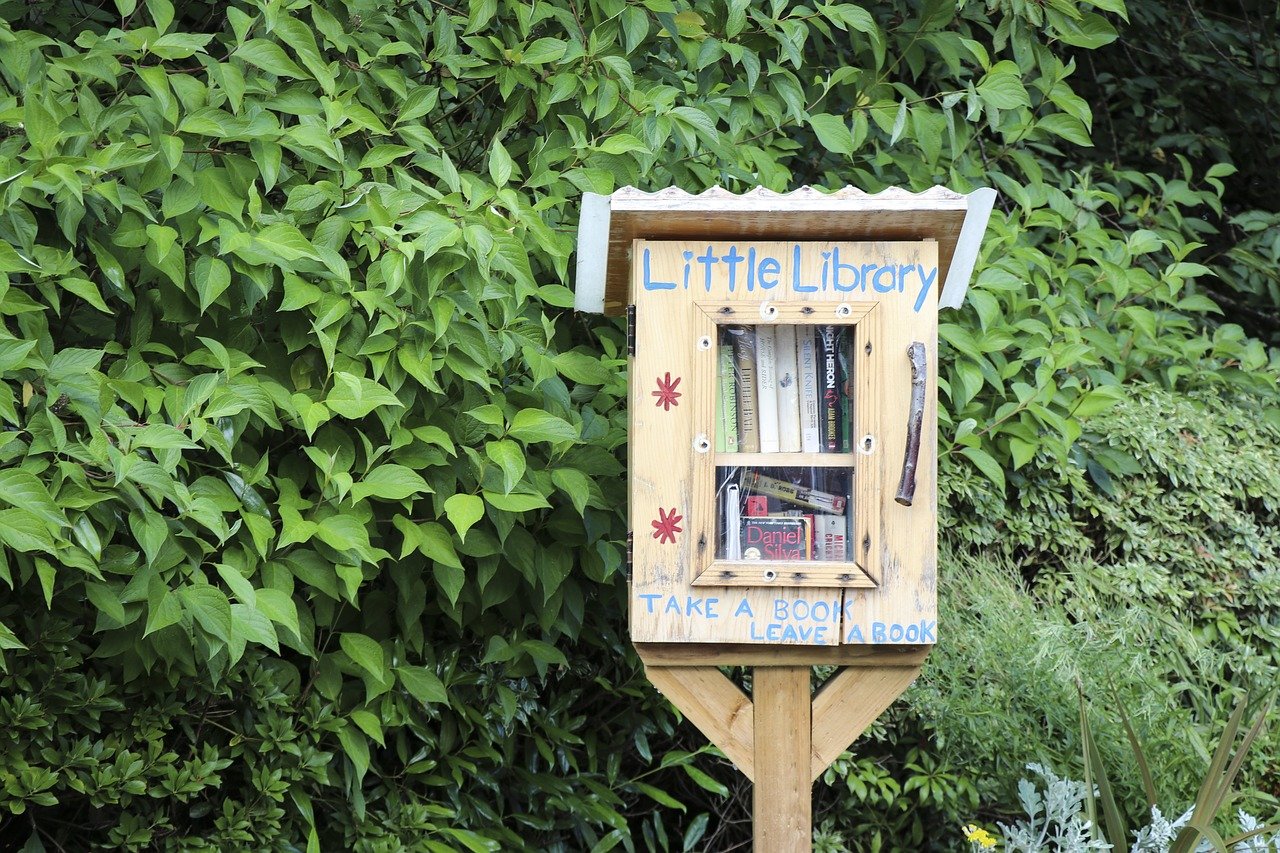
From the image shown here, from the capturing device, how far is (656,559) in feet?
7.57

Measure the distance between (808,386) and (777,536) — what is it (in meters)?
0.30

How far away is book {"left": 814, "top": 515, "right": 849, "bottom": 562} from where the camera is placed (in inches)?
91.9

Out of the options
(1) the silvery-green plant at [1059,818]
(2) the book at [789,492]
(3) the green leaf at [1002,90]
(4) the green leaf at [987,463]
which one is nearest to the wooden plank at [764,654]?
(2) the book at [789,492]

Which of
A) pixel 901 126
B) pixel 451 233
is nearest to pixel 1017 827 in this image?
pixel 901 126

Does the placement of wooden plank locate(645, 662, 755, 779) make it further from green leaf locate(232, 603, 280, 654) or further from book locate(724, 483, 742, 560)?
green leaf locate(232, 603, 280, 654)

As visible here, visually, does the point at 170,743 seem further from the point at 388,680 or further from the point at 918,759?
the point at 918,759

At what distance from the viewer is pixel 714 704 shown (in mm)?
2406

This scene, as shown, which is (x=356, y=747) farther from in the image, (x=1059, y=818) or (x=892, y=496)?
(x=1059, y=818)

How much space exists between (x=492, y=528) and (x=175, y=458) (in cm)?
80

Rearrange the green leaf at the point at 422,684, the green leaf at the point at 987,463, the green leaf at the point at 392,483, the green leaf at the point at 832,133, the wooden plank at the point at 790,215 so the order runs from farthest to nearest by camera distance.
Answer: the green leaf at the point at 987,463
the green leaf at the point at 832,133
the green leaf at the point at 422,684
the green leaf at the point at 392,483
the wooden plank at the point at 790,215

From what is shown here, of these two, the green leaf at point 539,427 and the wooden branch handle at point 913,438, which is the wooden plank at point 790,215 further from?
the green leaf at point 539,427

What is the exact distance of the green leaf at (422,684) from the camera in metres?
2.74

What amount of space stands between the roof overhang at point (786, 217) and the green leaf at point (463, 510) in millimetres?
566

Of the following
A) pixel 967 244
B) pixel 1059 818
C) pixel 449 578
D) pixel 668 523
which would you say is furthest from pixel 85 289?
pixel 1059 818
